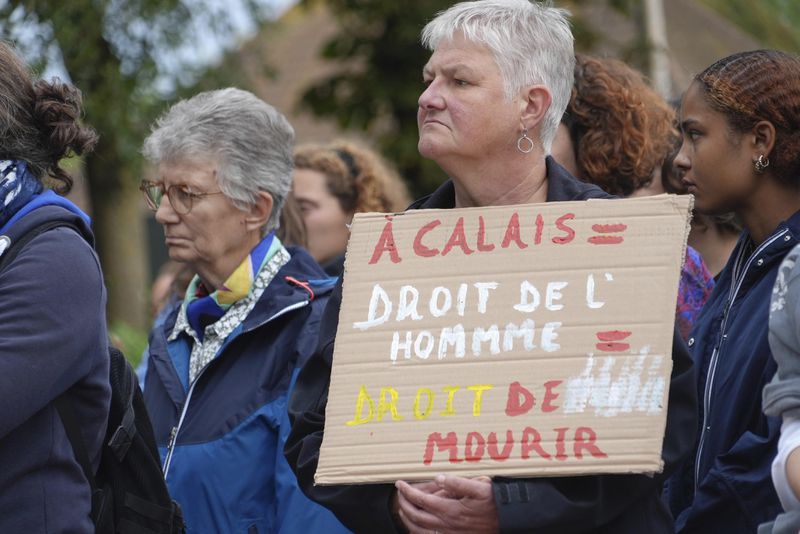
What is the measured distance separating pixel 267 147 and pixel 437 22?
3.76ft

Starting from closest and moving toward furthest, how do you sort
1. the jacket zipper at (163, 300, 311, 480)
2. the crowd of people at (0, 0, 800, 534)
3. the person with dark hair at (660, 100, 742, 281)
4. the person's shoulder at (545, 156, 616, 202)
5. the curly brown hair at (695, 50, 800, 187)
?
1. the crowd of people at (0, 0, 800, 534)
2. the person's shoulder at (545, 156, 616, 202)
3. the curly brown hair at (695, 50, 800, 187)
4. the jacket zipper at (163, 300, 311, 480)
5. the person with dark hair at (660, 100, 742, 281)

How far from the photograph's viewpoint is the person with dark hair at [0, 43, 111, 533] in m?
2.83

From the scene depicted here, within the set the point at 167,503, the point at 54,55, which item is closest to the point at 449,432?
the point at 167,503

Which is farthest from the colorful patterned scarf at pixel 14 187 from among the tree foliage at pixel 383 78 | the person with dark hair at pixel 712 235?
the tree foliage at pixel 383 78

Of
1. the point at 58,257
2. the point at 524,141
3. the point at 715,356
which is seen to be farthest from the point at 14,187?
the point at 715,356

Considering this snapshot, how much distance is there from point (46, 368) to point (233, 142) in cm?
144

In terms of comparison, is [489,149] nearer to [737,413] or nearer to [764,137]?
[764,137]

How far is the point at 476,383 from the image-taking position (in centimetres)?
271

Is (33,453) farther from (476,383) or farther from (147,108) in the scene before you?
(147,108)

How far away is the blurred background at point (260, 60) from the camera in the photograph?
805 cm

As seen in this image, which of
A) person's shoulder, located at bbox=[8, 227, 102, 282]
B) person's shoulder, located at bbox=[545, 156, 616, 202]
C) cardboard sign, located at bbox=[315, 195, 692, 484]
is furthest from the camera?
person's shoulder, located at bbox=[545, 156, 616, 202]

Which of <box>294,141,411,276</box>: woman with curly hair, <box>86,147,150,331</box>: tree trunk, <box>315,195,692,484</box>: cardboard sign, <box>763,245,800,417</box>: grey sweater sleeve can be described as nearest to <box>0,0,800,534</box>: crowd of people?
<box>763,245,800,417</box>: grey sweater sleeve

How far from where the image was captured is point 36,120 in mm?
3217

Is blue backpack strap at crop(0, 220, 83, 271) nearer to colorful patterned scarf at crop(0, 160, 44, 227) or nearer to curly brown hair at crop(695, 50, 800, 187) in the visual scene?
colorful patterned scarf at crop(0, 160, 44, 227)
